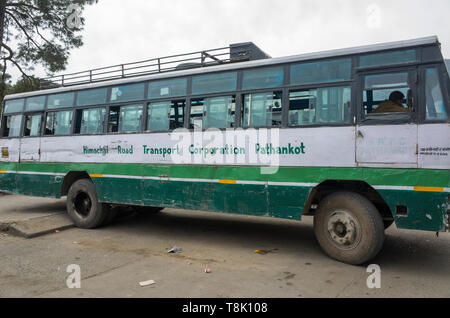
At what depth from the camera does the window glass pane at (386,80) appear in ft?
16.1

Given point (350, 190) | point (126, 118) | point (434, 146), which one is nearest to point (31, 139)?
point (126, 118)

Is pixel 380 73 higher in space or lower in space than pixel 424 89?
higher

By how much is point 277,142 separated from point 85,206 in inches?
196

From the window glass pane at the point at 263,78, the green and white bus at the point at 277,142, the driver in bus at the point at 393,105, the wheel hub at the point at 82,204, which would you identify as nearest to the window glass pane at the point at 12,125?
the green and white bus at the point at 277,142

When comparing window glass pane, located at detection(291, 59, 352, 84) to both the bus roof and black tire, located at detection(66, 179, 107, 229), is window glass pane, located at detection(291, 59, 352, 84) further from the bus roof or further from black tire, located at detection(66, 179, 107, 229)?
black tire, located at detection(66, 179, 107, 229)

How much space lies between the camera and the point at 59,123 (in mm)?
8617

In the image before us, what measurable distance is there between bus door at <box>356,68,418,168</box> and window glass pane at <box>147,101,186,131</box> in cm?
328

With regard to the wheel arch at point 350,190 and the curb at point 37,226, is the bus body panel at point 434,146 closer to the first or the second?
the wheel arch at point 350,190

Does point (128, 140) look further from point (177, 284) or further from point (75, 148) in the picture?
point (177, 284)

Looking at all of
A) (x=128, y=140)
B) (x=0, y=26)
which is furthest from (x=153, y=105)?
(x=0, y=26)

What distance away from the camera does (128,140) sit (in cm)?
738

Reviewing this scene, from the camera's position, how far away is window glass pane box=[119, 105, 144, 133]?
732cm

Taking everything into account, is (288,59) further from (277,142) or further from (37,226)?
(37,226)
